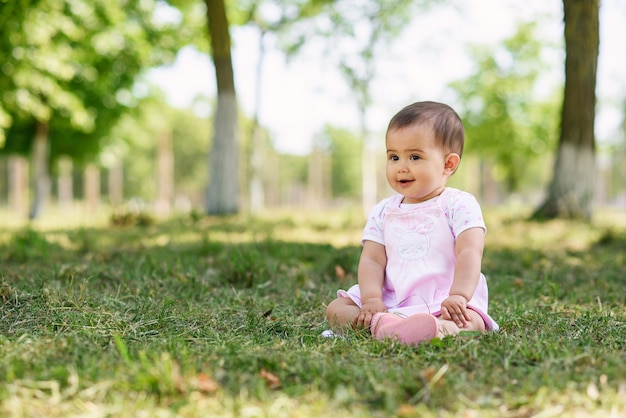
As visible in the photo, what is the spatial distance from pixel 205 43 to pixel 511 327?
13.1m

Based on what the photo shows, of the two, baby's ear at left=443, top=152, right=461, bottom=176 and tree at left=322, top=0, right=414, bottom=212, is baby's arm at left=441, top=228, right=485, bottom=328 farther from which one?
tree at left=322, top=0, right=414, bottom=212

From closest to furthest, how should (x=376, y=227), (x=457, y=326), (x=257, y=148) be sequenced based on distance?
1. (x=457, y=326)
2. (x=376, y=227)
3. (x=257, y=148)

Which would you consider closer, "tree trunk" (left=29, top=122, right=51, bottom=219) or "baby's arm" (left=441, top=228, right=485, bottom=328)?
"baby's arm" (left=441, top=228, right=485, bottom=328)

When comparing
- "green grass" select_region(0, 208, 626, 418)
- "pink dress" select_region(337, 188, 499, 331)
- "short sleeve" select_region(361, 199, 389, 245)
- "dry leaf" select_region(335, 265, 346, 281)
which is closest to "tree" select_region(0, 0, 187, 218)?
"green grass" select_region(0, 208, 626, 418)

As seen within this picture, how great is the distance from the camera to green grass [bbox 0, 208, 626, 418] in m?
1.78

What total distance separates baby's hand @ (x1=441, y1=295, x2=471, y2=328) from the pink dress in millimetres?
153

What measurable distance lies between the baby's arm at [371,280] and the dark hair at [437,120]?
0.62 meters

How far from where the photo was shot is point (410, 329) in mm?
2488

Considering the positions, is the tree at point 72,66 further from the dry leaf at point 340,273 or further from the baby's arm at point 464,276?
the baby's arm at point 464,276

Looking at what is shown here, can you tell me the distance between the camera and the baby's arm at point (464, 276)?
2.58 meters

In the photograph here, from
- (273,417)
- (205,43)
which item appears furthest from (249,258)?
(205,43)

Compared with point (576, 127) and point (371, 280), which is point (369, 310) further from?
point (576, 127)

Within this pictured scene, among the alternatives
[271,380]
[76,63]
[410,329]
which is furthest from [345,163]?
[271,380]

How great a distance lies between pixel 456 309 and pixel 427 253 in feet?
1.20
